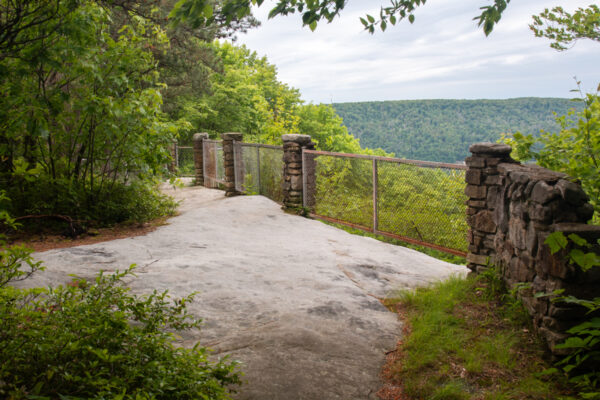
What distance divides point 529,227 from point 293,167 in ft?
22.3

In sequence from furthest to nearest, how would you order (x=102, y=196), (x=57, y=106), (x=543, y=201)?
(x=102, y=196) → (x=57, y=106) → (x=543, y=201)

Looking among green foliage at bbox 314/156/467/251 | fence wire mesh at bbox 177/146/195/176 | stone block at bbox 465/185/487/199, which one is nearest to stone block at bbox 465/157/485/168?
stone block at bbox 465/185/487/199

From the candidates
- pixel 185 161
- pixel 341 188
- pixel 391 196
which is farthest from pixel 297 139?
pixel 185 161

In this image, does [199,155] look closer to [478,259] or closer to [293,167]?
[293,167]

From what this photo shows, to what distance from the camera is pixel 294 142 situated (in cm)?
1036

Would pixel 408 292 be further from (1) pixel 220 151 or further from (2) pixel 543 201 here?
(1) pixel 220 151

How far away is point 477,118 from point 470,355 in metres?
57.0

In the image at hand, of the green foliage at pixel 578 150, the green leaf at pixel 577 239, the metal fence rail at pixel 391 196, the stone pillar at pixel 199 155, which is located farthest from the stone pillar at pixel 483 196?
the stone pillar at pixel 199 155

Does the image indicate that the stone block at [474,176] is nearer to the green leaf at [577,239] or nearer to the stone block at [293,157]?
the green leaf at [577,239]

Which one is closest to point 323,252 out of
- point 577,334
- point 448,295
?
→ point 448,295

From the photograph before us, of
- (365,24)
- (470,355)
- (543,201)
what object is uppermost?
(365,24)

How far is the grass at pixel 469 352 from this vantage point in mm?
3260

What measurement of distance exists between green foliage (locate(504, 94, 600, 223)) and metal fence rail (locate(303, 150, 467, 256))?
1.02 metres

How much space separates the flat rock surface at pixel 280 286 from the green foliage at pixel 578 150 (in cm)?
216
